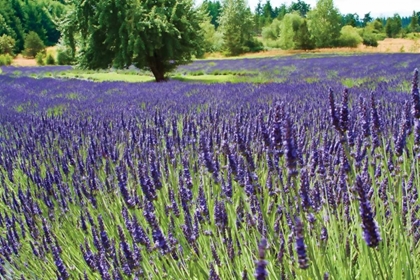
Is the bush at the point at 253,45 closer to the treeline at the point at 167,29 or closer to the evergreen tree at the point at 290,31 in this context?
the treeline at the point at 167,29

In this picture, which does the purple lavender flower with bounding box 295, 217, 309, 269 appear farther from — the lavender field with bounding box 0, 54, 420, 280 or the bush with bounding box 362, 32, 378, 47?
the bush with bounding box 362, 32, 378, 47

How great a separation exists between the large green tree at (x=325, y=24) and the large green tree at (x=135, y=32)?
3582 centimetres

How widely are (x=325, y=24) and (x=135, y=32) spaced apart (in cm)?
3899

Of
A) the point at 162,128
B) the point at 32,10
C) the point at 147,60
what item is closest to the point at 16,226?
the point at 162,128

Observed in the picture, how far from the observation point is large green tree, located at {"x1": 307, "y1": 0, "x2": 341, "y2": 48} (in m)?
47.0

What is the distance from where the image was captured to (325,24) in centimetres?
4697

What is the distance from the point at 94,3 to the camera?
1349 centimetres

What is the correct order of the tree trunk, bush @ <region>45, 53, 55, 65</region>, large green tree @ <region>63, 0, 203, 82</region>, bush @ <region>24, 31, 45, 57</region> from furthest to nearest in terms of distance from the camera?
bush @ <region>24, 31, 45, 57</region>
bush @ <region>45, 53, 55, 65</region>
the tree trunk
large green tree @ <region>63, 0, 203, 82</region>

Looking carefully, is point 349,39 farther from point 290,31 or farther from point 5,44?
point 5,44

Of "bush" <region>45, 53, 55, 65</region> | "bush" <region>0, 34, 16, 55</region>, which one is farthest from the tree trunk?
"bush" <region>0, 34, 16, 55</region>

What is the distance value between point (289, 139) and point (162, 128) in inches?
122

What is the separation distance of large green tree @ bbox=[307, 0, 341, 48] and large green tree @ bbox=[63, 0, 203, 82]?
35824 millimetres

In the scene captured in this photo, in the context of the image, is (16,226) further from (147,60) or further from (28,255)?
(147,60)

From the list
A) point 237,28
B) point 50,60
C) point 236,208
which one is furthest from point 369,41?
point 236,208
